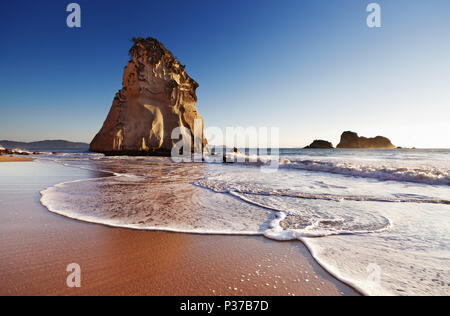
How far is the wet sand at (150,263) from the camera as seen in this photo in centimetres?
130

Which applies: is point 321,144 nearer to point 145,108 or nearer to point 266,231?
point 145,108

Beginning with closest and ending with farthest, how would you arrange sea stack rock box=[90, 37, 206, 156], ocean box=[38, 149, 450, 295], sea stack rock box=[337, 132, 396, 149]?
ocean box=[38, 149, 450, 295] → sea stack rock box=[90, 37, 206, 156] → sea stack rock box=[337, 132, 396, 149]

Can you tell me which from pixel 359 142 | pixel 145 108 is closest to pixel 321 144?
pixel 359 142

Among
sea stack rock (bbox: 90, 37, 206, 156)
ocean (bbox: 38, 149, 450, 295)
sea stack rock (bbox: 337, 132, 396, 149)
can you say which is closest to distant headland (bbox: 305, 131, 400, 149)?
sea stack rock (bbox: 337, 132, 396, 149)

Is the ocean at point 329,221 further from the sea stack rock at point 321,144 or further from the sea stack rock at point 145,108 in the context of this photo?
the sea stack rock at point 321,144

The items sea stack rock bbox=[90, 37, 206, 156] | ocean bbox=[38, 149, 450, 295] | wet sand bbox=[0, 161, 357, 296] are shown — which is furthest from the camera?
sea stack rock bbox=[90, 37, 206, 156]

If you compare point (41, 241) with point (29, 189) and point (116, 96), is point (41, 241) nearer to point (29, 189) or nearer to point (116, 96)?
point (29, 189)

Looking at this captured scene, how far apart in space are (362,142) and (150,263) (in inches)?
3612

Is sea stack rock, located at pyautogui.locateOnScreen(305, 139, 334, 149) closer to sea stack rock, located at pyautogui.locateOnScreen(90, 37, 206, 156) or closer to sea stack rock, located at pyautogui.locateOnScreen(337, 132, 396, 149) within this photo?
sea stack rock, located at pyautogui.locateOnScreen(337, 132, 396, 149)

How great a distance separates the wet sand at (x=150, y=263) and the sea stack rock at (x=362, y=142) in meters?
89.3

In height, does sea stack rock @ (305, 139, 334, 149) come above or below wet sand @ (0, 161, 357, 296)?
above

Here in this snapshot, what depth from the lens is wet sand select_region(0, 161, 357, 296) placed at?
1.30 m

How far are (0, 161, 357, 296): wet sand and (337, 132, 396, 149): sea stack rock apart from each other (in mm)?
89279

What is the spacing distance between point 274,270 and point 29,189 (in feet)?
18.3
